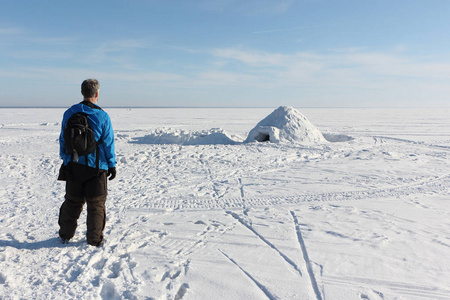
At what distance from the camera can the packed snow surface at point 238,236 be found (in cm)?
278

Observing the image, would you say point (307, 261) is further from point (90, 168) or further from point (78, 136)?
point (78, 136)

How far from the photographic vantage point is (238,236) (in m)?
3.95

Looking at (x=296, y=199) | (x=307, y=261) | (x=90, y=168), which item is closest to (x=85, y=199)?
(x=90, y=168)

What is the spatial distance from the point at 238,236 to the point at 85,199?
6.08ft

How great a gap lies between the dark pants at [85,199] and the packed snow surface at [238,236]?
185 millimetres

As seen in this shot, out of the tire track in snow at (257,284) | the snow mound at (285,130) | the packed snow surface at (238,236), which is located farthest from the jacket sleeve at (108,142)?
the snow mound at (285,130)

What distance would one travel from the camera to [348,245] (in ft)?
12.1

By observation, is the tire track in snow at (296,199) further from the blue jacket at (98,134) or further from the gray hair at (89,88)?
the gray hair at (89,88)

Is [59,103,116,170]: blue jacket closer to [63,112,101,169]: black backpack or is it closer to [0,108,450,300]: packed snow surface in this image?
[63,112,101,169]: black backpack

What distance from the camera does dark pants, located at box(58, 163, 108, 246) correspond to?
328 centimetres

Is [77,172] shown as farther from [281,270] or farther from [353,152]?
[353,152]

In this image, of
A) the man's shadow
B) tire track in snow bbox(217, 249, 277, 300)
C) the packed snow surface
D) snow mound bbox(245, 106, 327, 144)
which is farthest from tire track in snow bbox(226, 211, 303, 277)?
snow mound bbox(245, 106, 327, 144)

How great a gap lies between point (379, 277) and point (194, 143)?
1059cm

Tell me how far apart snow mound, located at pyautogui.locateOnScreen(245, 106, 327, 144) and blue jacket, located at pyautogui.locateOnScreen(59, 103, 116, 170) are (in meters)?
10.1
